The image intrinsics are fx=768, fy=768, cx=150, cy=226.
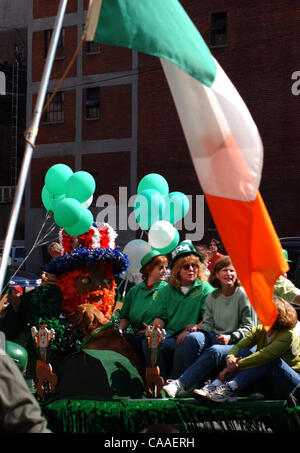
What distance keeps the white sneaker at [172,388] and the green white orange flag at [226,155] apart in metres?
1.46

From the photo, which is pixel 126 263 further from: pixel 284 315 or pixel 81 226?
pixel 284 315

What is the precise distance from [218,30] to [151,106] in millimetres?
3614

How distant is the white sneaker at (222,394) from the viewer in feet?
17.1

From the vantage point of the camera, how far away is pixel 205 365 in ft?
18.2

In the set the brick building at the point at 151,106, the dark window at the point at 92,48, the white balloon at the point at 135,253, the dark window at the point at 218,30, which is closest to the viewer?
the white balloon at the point at 135,253

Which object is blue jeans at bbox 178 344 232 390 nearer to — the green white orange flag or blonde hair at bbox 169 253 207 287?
blonde hair at bbox 169 253 207 287

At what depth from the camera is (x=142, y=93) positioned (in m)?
28.4

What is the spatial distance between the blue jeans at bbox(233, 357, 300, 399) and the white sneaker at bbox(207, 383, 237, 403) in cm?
9

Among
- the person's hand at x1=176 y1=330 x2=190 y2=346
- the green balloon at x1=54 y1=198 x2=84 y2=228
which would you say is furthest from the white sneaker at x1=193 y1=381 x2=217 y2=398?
the green balloon at x1=54 y1=198 x2=84 y2=228

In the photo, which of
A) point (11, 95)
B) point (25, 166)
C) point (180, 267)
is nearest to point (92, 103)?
point (11, 95)

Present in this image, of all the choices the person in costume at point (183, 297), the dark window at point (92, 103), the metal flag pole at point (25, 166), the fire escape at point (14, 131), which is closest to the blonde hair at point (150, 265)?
the person in costume at point (183, 297)

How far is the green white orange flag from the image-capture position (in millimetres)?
4059

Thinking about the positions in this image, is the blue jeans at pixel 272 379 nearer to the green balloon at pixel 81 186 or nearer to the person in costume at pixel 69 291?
the person in costume at pixel 69 291
